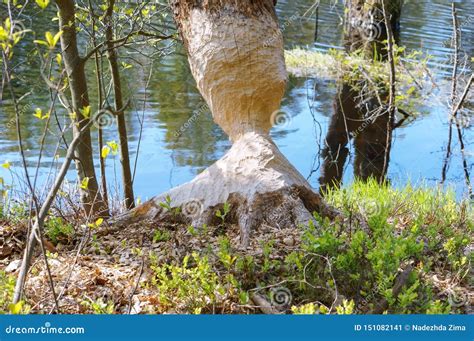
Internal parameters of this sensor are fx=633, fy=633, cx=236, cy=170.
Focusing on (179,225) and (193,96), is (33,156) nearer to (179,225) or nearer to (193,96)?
(193,96)

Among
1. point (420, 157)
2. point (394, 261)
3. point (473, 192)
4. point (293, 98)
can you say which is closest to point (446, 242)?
point (394, 261)

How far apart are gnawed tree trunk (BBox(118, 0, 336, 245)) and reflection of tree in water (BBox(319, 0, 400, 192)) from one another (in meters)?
3.34

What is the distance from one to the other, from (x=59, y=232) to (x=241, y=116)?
174 centimetres

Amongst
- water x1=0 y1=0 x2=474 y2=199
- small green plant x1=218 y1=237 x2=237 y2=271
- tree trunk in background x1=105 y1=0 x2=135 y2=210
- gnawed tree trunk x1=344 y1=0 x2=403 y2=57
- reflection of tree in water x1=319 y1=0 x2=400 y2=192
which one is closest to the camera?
small green plant x1=218 y1=237 x2=237 y2=271

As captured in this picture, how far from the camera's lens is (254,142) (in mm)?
5035

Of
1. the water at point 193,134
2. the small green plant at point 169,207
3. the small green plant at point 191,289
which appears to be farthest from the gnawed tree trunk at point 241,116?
the water at point 193,134

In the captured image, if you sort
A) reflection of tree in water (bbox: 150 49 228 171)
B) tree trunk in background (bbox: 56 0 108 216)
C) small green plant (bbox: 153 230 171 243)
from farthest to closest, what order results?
reflection of tree in water (bbox: 150 49 228 171) → tree trunk in background (bbox: 56 0 108 216) → small green plant (bbox: 153 230 171 243)

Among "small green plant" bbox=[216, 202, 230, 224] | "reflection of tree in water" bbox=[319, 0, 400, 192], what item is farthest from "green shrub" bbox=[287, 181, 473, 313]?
"reflection of tree in water" bbox=[319, 0, 400, 192]

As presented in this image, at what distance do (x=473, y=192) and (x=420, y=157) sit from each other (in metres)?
2.52

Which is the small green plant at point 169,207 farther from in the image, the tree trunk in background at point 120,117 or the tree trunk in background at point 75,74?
the tree trunk in background at point 120,117

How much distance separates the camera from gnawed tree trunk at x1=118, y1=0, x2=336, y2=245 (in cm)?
466

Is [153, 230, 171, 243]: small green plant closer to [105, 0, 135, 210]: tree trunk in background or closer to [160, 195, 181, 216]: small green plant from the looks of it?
[160, 195, 181, 216]: small green plant

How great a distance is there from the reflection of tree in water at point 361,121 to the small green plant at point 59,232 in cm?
460

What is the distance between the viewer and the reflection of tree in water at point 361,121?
406 inches
